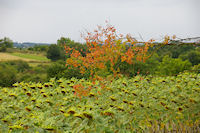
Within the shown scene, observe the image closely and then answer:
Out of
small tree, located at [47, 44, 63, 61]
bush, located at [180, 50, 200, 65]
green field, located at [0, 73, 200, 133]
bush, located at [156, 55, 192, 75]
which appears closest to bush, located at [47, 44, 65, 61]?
small tree, located at [47, 44, 63, 61]

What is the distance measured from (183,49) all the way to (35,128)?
1610 inches

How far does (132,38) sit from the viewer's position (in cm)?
576

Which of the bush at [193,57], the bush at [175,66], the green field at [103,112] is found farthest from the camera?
the bush at [193,57]

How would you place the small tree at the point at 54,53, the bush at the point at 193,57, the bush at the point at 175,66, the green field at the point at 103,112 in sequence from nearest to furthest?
the green field at the point at 103,112 < the bush at the point at 175,66 < the bush at the point at 193,57 < the small tree at the point at 54,53

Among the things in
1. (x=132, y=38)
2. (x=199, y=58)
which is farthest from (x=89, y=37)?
(x=199, y=58)

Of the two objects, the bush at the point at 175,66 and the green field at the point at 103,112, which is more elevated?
the green field at the point at 103,112

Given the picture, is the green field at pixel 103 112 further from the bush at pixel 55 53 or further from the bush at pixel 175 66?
the bush at pixel 55 53

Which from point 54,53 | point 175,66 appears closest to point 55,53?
point 54,53

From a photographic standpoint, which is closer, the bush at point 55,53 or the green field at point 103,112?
the green field at point 103,112

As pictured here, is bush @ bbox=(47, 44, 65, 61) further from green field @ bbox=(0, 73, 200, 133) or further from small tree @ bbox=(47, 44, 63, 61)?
green field @ bbox=(0, 73, 200, 133)

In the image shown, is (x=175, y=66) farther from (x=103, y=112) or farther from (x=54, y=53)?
(x=54, y=53)

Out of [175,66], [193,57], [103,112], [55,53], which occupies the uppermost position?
[103,112]

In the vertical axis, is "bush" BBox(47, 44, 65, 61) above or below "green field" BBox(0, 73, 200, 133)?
below

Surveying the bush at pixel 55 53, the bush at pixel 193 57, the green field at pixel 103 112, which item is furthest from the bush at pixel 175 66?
the bush at pixel 55 53
